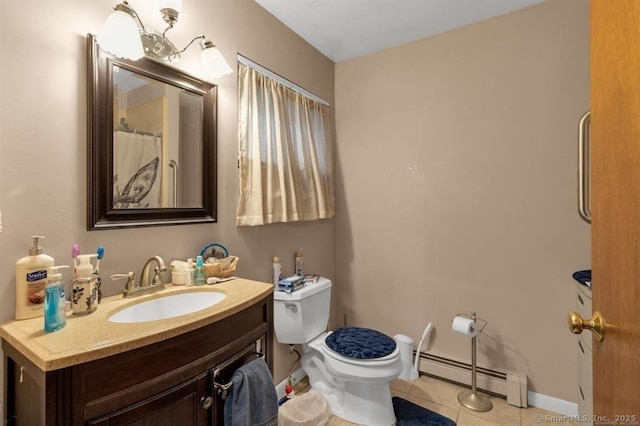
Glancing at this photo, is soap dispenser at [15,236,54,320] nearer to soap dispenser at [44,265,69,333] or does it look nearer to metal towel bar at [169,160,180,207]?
soap dispenser at [44,265,69,333]

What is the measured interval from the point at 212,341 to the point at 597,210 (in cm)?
113

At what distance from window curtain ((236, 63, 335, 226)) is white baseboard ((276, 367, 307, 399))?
1.07 meters

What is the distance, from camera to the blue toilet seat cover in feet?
5.58

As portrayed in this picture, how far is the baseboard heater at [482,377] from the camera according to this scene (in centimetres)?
191

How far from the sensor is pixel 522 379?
192 cm

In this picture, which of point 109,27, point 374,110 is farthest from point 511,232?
point 109,27

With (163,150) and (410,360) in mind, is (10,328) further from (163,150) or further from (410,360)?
(410,360)

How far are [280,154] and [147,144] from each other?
820mm

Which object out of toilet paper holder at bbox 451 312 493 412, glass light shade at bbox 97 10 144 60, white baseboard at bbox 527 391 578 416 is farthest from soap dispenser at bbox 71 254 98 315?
white baseboard at bbox 527 391 578 416

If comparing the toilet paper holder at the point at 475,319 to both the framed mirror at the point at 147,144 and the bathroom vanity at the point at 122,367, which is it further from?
the framed mirror at the point at 147,144

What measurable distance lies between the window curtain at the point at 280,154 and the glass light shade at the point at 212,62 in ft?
0.88

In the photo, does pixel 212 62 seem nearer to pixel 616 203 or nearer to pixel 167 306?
pixel 167 306

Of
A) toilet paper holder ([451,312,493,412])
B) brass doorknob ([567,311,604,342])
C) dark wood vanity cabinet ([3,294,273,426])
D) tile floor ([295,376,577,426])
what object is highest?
brass doorknob ([567,311,604,342])

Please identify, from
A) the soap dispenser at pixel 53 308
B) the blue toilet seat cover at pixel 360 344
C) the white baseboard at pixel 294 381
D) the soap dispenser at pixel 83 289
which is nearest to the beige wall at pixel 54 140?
the soap dispenser at pixel 83 289
